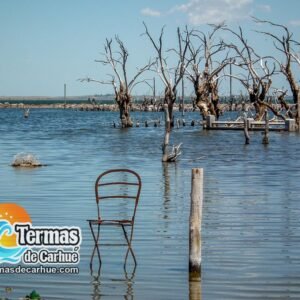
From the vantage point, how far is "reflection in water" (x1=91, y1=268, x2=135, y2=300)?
9.28m

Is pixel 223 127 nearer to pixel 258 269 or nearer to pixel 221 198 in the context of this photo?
pixel 221 198

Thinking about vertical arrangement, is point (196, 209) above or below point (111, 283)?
above

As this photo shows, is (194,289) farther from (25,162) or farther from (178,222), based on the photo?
(25,162)

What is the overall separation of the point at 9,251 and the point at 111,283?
1.35 metres

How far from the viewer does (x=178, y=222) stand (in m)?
14.4

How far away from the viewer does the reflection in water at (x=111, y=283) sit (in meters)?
9.28

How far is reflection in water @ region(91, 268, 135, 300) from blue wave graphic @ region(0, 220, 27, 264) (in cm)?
101

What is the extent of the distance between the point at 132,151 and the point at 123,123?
27.0 m

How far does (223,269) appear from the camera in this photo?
10570 millimetres

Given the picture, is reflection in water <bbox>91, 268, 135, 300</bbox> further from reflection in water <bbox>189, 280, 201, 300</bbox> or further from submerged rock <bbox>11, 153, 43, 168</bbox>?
submerged rock <bbox>11, 153, 43, 168</bbox>

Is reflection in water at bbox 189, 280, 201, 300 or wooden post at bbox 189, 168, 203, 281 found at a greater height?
wooden post at bbox 189, 168, 203, 281

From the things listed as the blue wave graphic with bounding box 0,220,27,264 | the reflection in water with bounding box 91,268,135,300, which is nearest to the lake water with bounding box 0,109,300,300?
the reflection in water with bounding box 91,268,135,300

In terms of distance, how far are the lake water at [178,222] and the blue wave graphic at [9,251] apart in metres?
0.37

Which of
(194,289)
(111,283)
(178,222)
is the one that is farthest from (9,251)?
(178,222)
